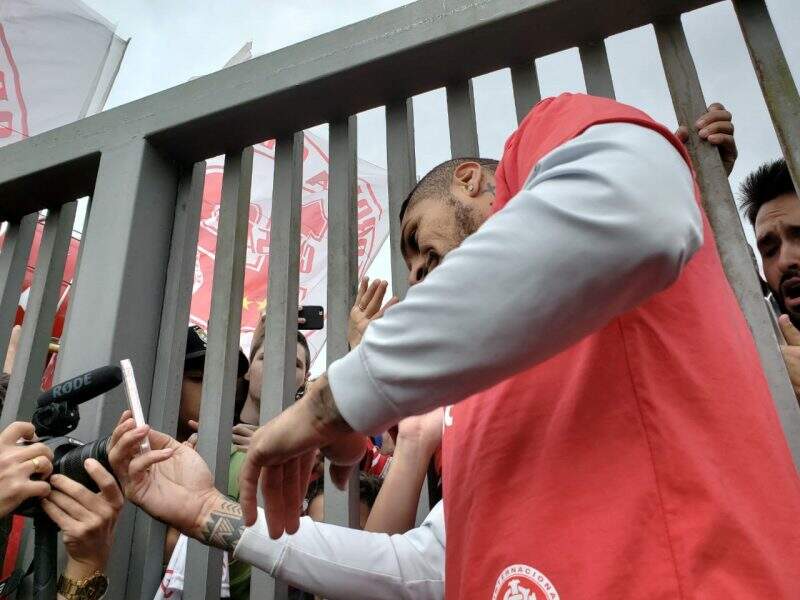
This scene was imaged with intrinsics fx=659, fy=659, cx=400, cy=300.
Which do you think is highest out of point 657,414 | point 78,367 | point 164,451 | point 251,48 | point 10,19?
point 251,48

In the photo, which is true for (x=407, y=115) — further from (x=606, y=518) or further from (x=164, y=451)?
(x=606, y=518)

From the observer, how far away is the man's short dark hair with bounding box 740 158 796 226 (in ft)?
8.10

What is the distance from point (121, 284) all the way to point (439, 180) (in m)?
0.95

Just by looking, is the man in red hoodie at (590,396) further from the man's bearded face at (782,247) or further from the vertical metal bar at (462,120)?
the man's bearded face at (782,247)

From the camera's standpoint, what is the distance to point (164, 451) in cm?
146

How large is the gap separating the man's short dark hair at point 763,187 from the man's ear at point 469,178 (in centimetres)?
147

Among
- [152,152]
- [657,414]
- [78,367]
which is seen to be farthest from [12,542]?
[657,414]

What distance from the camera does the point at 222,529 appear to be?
1553mm

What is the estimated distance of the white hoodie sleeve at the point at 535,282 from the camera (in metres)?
0.74

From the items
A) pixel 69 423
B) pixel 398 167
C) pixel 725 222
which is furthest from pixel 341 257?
pixel 725 222

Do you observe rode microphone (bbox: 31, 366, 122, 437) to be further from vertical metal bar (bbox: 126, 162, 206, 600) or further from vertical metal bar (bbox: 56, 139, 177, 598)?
vertical metal bar (bbox: 126, 162, 206, 600)

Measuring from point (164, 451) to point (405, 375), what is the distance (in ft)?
2.97

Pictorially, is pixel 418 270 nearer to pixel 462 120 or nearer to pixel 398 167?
pixel 398 167

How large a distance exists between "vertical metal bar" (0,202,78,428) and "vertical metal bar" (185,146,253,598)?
0.68 meters
